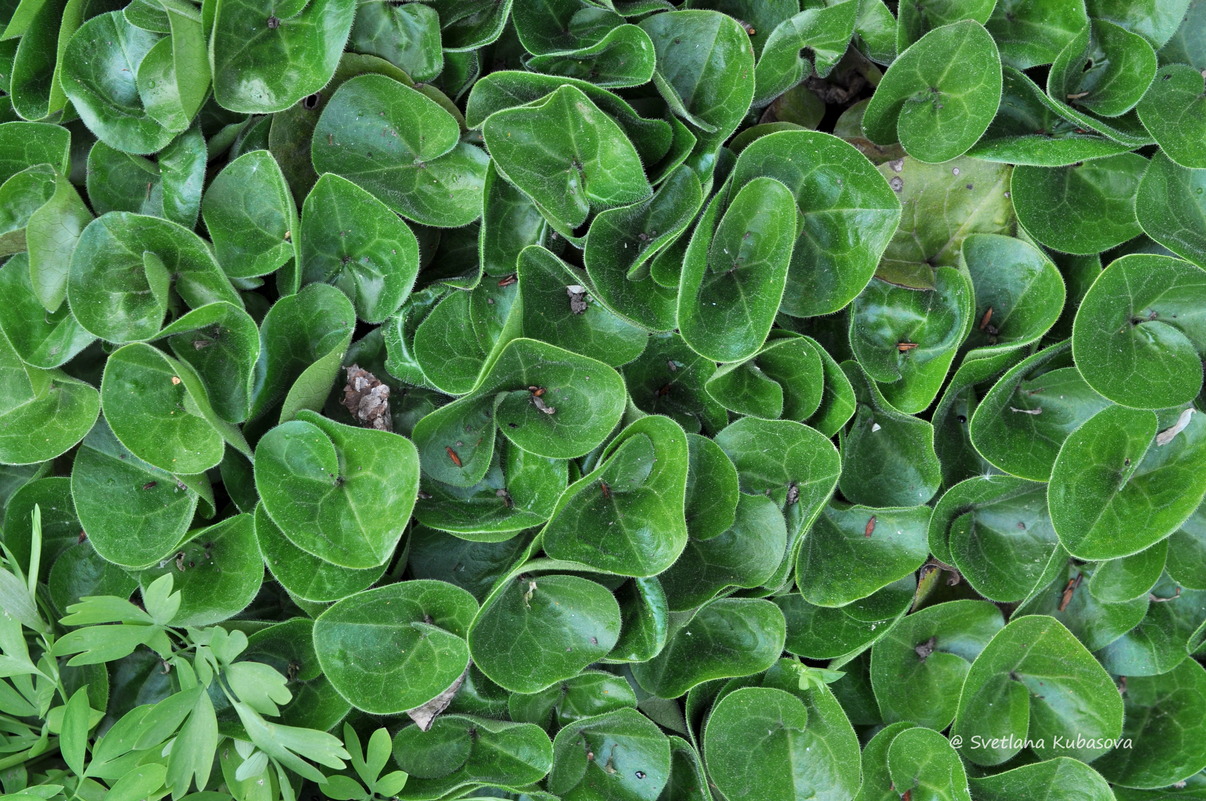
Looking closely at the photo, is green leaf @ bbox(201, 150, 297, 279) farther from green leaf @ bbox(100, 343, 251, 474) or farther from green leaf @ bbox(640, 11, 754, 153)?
green leaf @ bbox(640, 11, 754, 153)

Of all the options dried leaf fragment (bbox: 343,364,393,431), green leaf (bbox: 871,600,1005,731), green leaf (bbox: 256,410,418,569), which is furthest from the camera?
green leaf (bbox: 871,600,1005,731)

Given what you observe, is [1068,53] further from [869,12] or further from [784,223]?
[784,223]

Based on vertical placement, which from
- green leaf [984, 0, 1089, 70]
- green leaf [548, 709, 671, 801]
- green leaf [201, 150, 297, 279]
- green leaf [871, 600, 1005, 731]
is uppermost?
green leaf [984, 0, 1089, 70]

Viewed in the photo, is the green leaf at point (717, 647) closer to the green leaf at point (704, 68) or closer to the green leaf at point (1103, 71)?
the green leaf at point (704, 68)

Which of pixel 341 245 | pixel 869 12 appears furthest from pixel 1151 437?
pixel 341 245

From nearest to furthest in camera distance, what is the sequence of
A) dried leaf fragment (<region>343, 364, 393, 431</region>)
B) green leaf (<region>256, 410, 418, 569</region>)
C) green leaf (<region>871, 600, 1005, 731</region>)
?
green leaf (<region>256, 410, 418, 569</region>) < dried leaf fragment (<region>343, 364, 393, 431</region>) < green leaf (<region>871, 600, 1005, 731</region>)

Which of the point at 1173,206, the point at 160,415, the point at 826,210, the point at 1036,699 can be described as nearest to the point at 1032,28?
the point at 1173,206

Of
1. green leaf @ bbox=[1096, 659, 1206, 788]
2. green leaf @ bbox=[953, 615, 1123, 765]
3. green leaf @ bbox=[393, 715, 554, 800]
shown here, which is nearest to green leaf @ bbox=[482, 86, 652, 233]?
green leaf @ bbox=[393, 715, 554, 800]
